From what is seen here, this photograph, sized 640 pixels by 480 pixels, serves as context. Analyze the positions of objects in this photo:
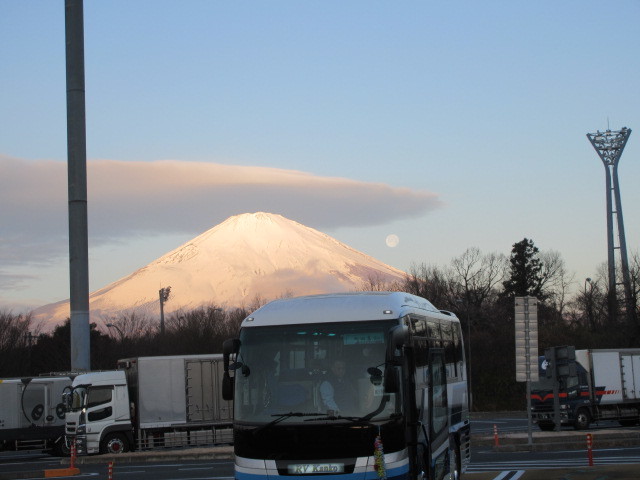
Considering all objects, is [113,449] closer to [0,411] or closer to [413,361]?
[0,411]

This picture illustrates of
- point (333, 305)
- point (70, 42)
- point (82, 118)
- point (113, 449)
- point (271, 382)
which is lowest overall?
point (113, 449)

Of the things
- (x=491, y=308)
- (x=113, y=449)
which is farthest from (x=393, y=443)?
(x=491, y=308)

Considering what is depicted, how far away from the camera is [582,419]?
39.8 m

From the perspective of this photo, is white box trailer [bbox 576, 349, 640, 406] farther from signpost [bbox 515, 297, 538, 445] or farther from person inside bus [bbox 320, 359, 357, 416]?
person inside bus [bbox 320, 359, 357, 416]

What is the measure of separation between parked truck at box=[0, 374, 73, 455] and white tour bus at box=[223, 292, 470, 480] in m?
24.9

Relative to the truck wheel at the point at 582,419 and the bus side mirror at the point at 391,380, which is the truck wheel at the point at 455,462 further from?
the truck wheel at the point at 582,419

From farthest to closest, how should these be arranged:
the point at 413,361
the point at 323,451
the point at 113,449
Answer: the point at 113,449 → the point at 413,361 → the point at 323,451

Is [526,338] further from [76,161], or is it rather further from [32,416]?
[32,416]

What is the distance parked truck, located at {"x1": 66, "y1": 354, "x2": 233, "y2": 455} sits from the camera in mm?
32500

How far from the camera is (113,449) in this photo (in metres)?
32.8

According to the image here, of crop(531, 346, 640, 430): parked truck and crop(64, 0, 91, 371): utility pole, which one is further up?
crop(64, 0, 91, 371): utility pole

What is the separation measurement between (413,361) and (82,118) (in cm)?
2591

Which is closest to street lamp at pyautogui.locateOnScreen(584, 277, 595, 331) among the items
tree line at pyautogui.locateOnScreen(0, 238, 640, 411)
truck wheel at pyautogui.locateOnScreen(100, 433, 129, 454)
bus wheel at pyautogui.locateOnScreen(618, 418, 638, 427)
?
tree line at pyautogui.locateOnScreen(0, 238, 640, 411)

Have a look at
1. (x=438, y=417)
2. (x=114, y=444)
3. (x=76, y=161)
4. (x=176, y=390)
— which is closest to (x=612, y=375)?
(x=176, y=390)
